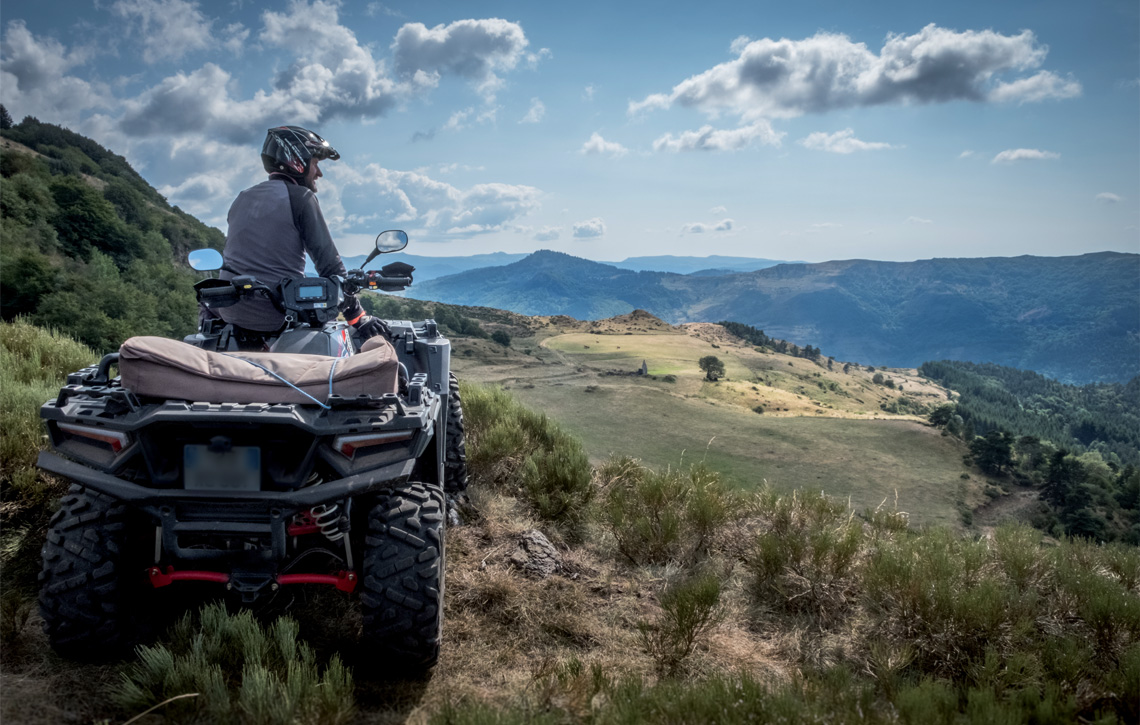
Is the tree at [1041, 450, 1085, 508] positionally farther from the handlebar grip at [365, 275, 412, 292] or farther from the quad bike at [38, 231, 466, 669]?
the quad bike at [38, 231, 466, 669]

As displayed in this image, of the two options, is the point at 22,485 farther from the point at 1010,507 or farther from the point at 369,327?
the point at 1010,507

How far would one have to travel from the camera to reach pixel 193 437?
2.22 m

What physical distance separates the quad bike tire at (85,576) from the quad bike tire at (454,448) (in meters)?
2.41

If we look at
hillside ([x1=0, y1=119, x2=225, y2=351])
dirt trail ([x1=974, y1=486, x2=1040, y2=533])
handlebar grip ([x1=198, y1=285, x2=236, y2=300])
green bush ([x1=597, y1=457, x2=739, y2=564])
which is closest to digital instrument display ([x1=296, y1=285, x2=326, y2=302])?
handlebar grip ([x1=198, y1=285, x2=236, y2=300])

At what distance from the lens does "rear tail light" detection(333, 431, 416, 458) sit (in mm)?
2264

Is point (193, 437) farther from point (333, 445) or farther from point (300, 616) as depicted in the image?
point (300, 616)

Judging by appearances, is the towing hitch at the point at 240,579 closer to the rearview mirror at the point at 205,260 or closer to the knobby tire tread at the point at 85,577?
the knobby tire tread at the point at 85,577

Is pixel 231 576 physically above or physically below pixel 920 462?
above

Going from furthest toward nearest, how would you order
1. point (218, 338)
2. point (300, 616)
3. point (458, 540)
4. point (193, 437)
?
point (458, 540) → point (218, 338) → point (300, 616) → point (193, 437)

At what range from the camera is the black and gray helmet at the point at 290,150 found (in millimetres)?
3748

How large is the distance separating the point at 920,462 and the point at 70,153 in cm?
5383

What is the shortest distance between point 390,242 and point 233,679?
2.57 m

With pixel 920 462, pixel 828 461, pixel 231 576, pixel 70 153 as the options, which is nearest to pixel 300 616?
pixel 231 576

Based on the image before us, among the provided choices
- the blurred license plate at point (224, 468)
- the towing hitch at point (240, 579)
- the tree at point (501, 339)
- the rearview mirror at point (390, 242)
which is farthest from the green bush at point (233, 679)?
the tree at point (501, 339)
